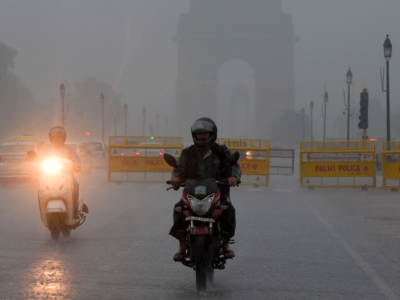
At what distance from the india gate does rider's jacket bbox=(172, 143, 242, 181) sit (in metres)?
93.3


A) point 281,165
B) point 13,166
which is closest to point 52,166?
point 13,166

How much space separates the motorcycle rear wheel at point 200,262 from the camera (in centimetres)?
546

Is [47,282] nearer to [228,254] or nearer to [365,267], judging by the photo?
[228,254]

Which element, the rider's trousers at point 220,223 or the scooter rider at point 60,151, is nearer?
the rider's trousers at point 220,223

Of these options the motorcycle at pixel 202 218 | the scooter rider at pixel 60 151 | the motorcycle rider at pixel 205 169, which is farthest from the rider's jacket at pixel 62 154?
the motorcycle at pixel 202 218

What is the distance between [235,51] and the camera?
340 ft

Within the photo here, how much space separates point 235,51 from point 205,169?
9931 cm

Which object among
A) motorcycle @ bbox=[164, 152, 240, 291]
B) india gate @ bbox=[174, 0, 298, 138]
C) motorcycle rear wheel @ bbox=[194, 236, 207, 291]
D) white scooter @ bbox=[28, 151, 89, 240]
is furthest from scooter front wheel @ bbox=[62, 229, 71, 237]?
india gate @ bbox=[174, 0, 298, 138]

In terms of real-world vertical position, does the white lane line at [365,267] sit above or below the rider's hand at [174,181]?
below

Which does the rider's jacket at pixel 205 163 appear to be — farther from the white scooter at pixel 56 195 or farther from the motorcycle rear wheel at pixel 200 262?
the white scooter at pixel 56 195

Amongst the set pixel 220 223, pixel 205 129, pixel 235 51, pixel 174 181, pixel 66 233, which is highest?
pixel 235 51

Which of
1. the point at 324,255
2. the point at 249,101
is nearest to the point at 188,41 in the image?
the point at 249,101

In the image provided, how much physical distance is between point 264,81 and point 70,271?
312ft

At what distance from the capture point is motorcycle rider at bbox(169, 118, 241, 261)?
19.0 feet
